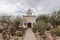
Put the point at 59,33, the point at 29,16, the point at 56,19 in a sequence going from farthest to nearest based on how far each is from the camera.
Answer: the point at 29,16
the point at 56,19
the point at 59,33

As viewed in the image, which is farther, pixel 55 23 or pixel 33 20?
pixel 33 20

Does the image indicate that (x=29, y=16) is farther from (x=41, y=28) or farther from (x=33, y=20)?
(x=41, y=28)

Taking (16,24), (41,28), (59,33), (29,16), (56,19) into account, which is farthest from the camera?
(29,16)

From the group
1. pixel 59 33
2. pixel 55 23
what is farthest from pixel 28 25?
pixel 59 33

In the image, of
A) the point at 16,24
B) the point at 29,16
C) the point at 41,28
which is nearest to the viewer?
the point at 41,28

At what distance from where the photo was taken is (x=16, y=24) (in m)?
43.4

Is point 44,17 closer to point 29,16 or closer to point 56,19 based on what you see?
point 29,16

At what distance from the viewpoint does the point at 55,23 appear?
135 feet

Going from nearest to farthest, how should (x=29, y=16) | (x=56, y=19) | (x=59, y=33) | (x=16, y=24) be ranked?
(x=59, y=33)
(x=56, y=19)
(x=16, y=24)
(x=29, y=16)

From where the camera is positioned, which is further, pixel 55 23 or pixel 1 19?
pixel 1 19

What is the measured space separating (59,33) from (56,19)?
458 inches

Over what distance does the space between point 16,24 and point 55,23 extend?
1107cm

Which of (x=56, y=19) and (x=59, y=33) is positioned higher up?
(x=56, y=19)

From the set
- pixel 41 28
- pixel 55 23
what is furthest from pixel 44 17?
pixel 41 28
